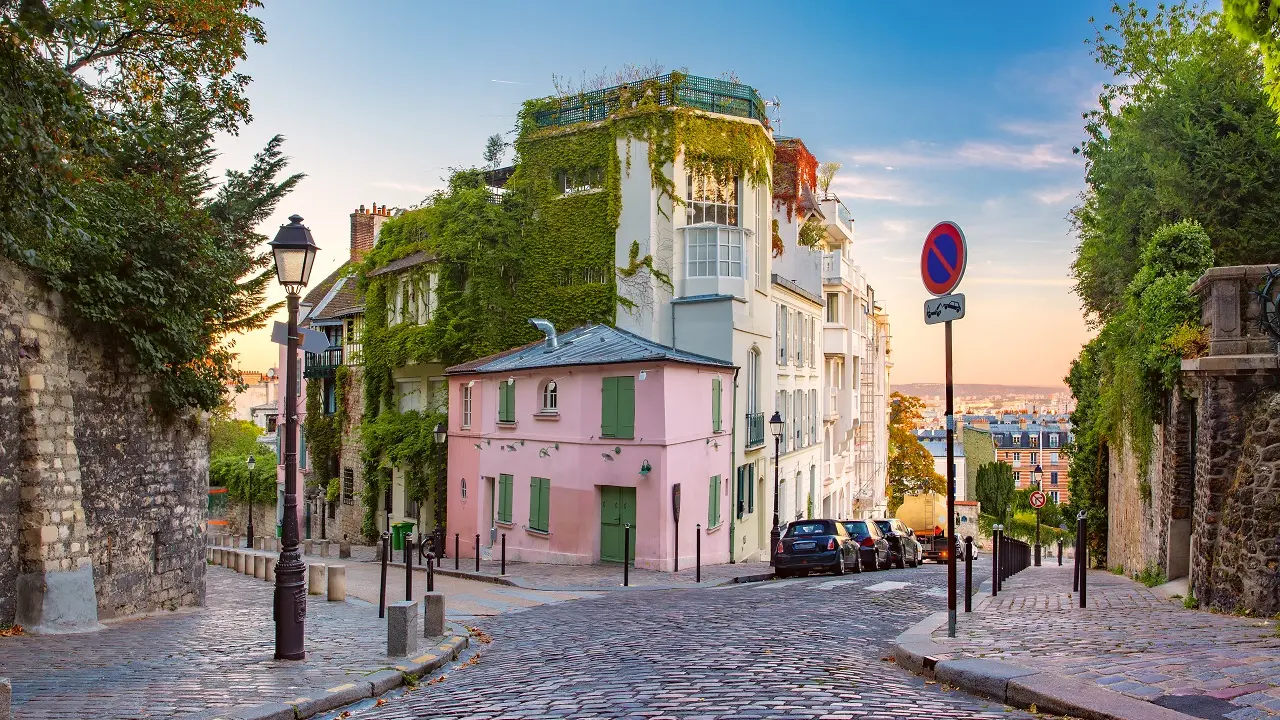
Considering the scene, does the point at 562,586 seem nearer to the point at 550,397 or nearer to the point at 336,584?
the point at 336,584

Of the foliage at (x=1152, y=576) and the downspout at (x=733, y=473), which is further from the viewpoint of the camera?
the downspout at (x=733, y=473)

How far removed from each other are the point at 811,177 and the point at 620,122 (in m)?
13.2

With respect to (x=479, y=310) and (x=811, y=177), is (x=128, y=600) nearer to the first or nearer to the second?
(x=479, y=310)

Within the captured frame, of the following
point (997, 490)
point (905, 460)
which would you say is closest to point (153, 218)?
point (905, 460)

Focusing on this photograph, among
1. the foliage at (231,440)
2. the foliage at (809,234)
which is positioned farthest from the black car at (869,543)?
the foliage at (231,440)

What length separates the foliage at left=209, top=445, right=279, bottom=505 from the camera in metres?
46.2

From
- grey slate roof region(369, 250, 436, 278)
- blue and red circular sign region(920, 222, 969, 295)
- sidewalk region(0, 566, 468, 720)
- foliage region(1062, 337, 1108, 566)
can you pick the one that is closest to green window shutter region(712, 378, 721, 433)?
foliage region(1062, 337, 1108, 566)

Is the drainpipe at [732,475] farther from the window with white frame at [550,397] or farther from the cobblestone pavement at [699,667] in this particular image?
the cobblestone pavement at [699,667]

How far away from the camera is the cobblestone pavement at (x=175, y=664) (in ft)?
23.6

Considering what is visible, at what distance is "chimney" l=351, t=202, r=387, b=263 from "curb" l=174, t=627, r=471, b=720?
36.8 m

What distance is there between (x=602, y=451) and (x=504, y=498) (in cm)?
403

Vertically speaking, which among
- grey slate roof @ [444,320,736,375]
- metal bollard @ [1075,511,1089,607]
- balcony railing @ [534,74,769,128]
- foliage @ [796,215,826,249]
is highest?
balcony railing @ [534,74,769,128]

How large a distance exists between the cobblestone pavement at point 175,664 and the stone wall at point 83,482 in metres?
0.66

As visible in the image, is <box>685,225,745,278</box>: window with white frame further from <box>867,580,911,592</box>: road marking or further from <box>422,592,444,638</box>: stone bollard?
<box>422,592,444,638</box>: stone bollard
